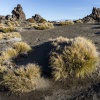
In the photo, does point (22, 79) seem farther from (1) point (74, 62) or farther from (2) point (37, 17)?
(2) point (37, 17)

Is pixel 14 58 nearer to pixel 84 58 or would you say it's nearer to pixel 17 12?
pixel 84 58

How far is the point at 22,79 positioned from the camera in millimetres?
12305

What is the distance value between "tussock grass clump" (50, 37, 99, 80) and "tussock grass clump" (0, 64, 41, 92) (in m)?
0.89

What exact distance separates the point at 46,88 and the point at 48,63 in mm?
1668

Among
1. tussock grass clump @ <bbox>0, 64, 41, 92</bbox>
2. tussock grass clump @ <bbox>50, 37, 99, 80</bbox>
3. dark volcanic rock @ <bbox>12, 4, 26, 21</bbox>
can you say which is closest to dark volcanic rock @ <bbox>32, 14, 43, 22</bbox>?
dark volcanic rock @ <bbox>12, 4, 26, 21</bbox>

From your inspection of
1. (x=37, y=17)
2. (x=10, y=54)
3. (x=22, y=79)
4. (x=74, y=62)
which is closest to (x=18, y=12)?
(x=37, y=17)

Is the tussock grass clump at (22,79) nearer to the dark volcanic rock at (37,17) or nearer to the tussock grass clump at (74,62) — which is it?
the tussock grass clump at (74,62)

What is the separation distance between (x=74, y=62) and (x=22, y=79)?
8.29 feet

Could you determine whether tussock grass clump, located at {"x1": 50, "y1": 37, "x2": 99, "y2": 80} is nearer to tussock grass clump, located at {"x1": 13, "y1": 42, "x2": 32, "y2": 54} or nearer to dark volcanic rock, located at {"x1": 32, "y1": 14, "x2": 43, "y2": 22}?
tussock grass clump, located at {"x1": 13, "y1": 42, "x2": 32, "y2": 54}

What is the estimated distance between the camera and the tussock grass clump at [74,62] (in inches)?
492

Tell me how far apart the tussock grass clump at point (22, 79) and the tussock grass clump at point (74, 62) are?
89 cm

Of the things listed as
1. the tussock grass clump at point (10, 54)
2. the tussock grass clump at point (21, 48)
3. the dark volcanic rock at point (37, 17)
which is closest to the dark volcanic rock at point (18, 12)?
the dark volcanic rock at point (37, 17)

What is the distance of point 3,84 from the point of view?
1250 centimetres

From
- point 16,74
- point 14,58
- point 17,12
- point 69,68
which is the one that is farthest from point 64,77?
point 17,12
